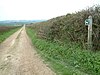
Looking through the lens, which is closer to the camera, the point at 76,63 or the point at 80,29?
the point at 76,63

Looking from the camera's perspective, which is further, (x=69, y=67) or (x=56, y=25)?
(x=56, y=25)

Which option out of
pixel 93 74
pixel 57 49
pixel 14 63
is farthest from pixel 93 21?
pixel 14 63

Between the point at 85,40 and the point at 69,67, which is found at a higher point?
the point at 85,40

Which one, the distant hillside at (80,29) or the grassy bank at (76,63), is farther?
the distant hillside at (80,29)

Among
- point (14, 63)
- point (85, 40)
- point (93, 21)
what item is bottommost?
point (14, 63)

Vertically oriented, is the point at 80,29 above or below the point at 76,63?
above

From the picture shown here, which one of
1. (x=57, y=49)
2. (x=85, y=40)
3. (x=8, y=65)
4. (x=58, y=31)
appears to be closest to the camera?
(x=8, y=65)

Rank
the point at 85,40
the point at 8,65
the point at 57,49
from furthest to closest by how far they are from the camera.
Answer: the point at 57,49, the point at 85,40, the point at 8,65

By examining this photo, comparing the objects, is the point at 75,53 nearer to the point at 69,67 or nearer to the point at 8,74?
the point at 69,67

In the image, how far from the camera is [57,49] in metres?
11.8

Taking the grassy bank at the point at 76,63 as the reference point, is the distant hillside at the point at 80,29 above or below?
above

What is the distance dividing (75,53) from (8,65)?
3.31 meters

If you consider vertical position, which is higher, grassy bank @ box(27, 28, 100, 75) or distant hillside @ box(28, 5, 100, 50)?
distant hillside @ box(28, 5, 100, 50)

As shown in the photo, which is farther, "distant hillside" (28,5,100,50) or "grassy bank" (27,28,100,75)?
"distant hillside" (28,5,100,50)
